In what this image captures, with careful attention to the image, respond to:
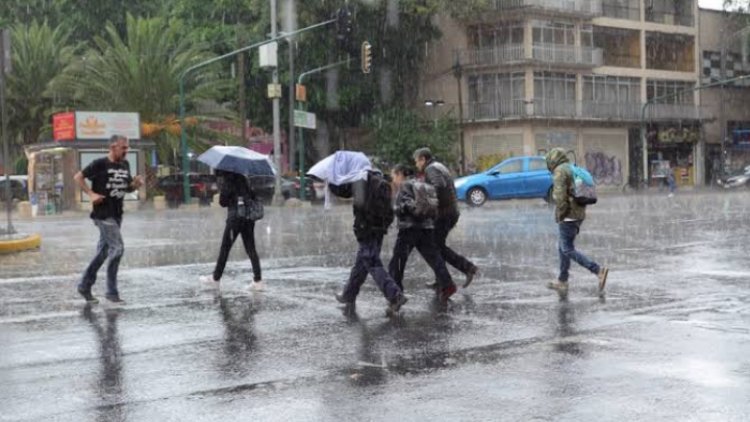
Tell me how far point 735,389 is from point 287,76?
44.3 meters

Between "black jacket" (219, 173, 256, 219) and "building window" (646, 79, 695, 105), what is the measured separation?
2022 inches

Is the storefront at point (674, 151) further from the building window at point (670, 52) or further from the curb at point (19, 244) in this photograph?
the curb at point (19, 244)

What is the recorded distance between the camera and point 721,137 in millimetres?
64312

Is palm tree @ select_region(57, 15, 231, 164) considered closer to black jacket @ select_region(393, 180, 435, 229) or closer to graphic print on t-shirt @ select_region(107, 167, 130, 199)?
graphic print on t-shirt @ select_region(107, 167, 130, 199)

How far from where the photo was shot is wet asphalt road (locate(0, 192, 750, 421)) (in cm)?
589

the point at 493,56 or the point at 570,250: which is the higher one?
the point at 493,56

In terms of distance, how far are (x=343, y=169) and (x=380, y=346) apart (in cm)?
235

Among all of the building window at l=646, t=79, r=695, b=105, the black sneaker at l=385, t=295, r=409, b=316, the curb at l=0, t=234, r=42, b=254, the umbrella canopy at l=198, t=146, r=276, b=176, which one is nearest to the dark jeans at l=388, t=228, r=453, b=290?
the black sneaker at l=385, t=295, r=409, b=316

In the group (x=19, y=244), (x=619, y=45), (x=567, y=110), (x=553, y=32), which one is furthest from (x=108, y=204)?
(x=619, y=45)

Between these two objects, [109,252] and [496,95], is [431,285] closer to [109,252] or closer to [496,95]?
[109,252]

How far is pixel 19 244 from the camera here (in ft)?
57.8

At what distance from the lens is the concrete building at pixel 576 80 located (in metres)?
53.7

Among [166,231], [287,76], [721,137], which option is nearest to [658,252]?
[166,231]

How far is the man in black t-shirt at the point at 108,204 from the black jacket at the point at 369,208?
7.79 feet
